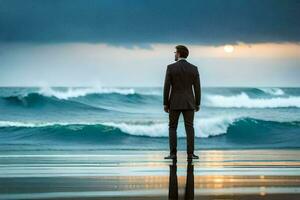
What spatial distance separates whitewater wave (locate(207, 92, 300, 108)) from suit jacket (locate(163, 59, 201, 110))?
16.0 metres

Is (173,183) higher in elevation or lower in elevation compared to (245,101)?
lower

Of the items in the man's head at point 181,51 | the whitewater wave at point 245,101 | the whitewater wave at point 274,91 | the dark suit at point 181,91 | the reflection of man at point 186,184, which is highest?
the whitewater wave at point 274,91

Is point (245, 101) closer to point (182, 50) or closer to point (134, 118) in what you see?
point (134, 118)

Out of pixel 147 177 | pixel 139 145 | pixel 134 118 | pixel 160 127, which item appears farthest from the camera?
pixel 134 118

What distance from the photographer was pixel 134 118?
2292 cm

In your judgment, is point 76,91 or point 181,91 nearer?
point 181,91

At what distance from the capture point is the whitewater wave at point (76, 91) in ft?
84.9

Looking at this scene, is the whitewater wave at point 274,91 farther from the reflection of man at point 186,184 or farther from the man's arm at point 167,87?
the reflection of man at point 186,184

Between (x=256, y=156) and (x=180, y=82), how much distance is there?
227cm

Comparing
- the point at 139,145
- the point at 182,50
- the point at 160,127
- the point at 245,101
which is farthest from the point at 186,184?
the point at 245,101

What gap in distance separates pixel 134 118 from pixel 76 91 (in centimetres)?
501

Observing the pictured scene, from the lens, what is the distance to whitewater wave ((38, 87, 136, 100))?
25.9 m

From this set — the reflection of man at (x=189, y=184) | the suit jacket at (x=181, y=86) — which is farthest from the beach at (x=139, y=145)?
the suit jacket at (x=181, y=86)

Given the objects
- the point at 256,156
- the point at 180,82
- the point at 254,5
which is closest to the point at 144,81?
the point at 254,5
